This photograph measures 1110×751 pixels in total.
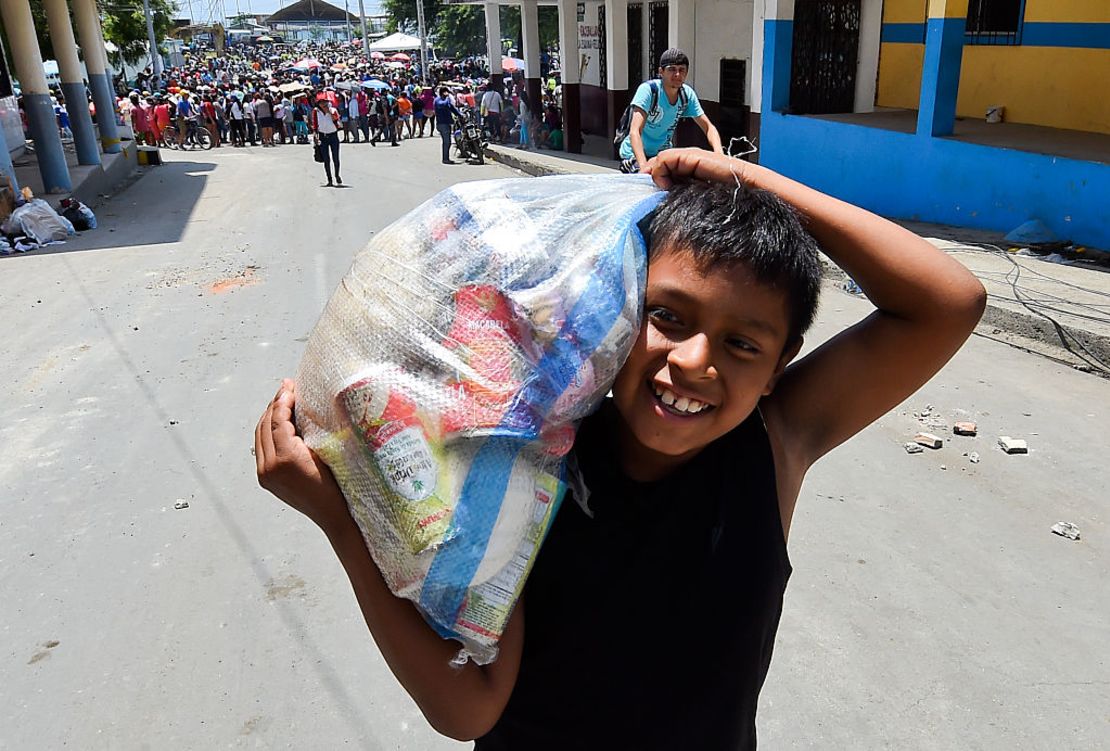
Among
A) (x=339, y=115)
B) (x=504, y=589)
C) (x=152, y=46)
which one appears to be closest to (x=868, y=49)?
(x=504, y=589)

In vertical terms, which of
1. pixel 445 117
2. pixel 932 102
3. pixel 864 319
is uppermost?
pixel 864 319

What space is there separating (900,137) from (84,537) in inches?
326

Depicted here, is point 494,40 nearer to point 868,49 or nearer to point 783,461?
point 868,49

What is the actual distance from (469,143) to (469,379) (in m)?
17.0

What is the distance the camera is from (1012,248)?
24.1 feet

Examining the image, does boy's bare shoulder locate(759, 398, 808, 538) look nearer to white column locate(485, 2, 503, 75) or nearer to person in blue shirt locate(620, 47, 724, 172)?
person in blue shirt locate(620, 47, 724, 172)

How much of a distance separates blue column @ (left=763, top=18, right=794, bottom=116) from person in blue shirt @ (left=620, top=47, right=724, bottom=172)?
4352 mm

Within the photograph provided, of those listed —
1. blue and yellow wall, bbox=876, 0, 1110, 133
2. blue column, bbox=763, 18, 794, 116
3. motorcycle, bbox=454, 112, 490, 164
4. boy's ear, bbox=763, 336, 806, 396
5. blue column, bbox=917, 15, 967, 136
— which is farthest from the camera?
motorcycle, bbox=454, 112, 490, 164

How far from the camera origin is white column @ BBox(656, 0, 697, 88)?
1312cm

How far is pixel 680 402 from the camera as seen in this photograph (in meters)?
0.98

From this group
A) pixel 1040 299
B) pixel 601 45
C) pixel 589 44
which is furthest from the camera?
pixel 589 44

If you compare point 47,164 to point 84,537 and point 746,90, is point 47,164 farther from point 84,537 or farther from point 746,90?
point 84,537

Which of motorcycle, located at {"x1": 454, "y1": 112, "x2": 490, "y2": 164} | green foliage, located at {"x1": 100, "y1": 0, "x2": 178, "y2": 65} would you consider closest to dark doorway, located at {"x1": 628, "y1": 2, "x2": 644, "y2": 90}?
motorcycle, located at {"x1": 454, "y1": 112, "x2": 490, "y2": 164}

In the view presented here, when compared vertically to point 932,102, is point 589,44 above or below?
above
